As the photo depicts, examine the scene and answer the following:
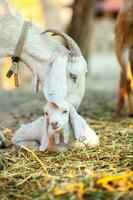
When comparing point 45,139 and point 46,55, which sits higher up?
point 46,55

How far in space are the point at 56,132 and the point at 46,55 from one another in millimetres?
587

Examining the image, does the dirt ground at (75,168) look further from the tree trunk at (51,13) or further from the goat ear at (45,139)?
the tree trunk at (51,13)

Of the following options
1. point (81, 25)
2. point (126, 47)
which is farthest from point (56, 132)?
point (81, 25)

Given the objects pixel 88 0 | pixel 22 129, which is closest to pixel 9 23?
pixel 22 129

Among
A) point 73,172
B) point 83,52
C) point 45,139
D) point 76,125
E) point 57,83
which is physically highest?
point 83,52

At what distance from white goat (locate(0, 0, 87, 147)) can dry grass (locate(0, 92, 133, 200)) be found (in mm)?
426

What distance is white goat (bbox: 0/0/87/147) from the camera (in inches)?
174

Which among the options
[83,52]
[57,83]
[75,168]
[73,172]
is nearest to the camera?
[73,172]

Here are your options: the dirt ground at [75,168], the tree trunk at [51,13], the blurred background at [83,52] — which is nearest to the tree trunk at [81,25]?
the blurred background at [83,52]

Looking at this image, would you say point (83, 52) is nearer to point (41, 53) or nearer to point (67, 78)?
point (41, 53)

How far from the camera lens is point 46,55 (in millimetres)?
4559

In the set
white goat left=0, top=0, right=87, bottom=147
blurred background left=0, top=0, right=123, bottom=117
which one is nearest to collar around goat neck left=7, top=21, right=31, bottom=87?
white goat left=0, top=0, right=87, bottom=147

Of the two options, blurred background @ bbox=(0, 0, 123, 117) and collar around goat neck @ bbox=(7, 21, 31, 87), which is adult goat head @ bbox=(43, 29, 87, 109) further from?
blurred background @ bbox=(0, 0, 123, 117)

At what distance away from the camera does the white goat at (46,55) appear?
174 inches
